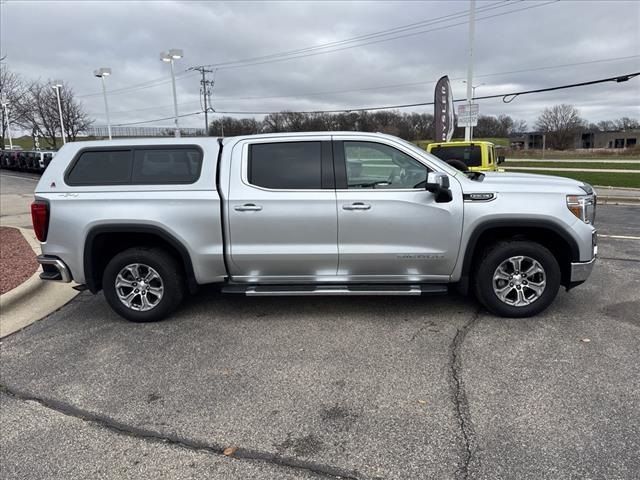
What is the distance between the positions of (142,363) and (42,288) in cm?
288

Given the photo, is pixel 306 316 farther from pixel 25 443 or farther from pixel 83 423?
pixel 25 443

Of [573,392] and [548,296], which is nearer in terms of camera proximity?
[573,392]

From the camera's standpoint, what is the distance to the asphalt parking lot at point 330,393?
2.67m

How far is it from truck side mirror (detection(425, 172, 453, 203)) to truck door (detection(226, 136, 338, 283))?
90 centimetres

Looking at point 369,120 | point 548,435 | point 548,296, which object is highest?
point 369,120

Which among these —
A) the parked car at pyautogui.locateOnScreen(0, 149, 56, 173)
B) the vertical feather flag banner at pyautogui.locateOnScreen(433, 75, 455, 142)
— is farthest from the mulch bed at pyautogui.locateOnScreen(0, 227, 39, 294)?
the parked car at pyautogui.locateOnScreen(0, 149, 56, 173)

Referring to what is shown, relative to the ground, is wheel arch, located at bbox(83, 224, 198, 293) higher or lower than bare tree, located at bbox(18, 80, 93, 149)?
lower

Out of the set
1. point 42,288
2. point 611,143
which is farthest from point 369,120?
point 611,143

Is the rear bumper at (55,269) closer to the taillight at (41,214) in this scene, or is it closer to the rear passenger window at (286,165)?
the taillight at (41,214)

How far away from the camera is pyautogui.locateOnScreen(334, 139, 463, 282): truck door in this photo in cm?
448

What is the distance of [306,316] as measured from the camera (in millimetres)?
4902

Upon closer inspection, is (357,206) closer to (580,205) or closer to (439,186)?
(439,186)

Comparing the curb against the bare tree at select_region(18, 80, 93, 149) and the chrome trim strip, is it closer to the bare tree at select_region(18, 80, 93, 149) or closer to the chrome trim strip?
the chrome trim strip

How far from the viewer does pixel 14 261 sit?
705 cm
